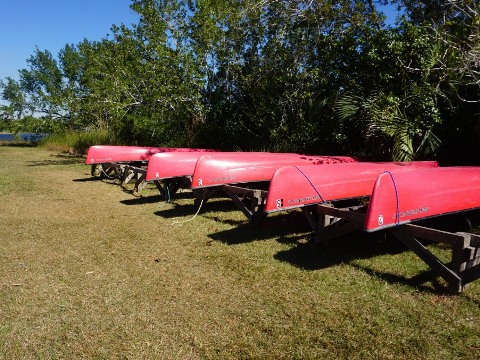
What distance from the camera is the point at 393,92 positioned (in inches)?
325

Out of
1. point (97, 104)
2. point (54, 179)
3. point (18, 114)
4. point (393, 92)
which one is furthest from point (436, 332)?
point (18, 114)

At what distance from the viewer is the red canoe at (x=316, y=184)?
17.0 ft

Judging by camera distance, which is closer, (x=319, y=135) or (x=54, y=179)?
(x=319, y=135)

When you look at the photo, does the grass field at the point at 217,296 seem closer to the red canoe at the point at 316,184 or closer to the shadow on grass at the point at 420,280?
the shadow on grass at the point at 420,280

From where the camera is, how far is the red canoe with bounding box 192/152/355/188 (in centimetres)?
681

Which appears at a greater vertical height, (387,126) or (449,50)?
(449,50)

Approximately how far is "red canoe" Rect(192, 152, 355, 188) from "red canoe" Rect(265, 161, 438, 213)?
1.38 metres

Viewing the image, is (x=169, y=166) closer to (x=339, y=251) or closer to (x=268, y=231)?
(x=268, y=231)

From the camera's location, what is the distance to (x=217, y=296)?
3.86 metres

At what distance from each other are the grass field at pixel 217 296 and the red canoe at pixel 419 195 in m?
0.66

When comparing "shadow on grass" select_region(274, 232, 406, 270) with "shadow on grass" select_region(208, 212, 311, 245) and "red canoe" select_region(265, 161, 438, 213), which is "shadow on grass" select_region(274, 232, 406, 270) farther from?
"red canoe" select_region(265, 161, 438, 213)

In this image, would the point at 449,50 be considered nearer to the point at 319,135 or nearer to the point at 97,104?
the point at 319,135

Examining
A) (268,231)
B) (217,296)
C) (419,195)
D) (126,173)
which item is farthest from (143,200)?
(419,195)

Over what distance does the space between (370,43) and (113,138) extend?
12.7 m
